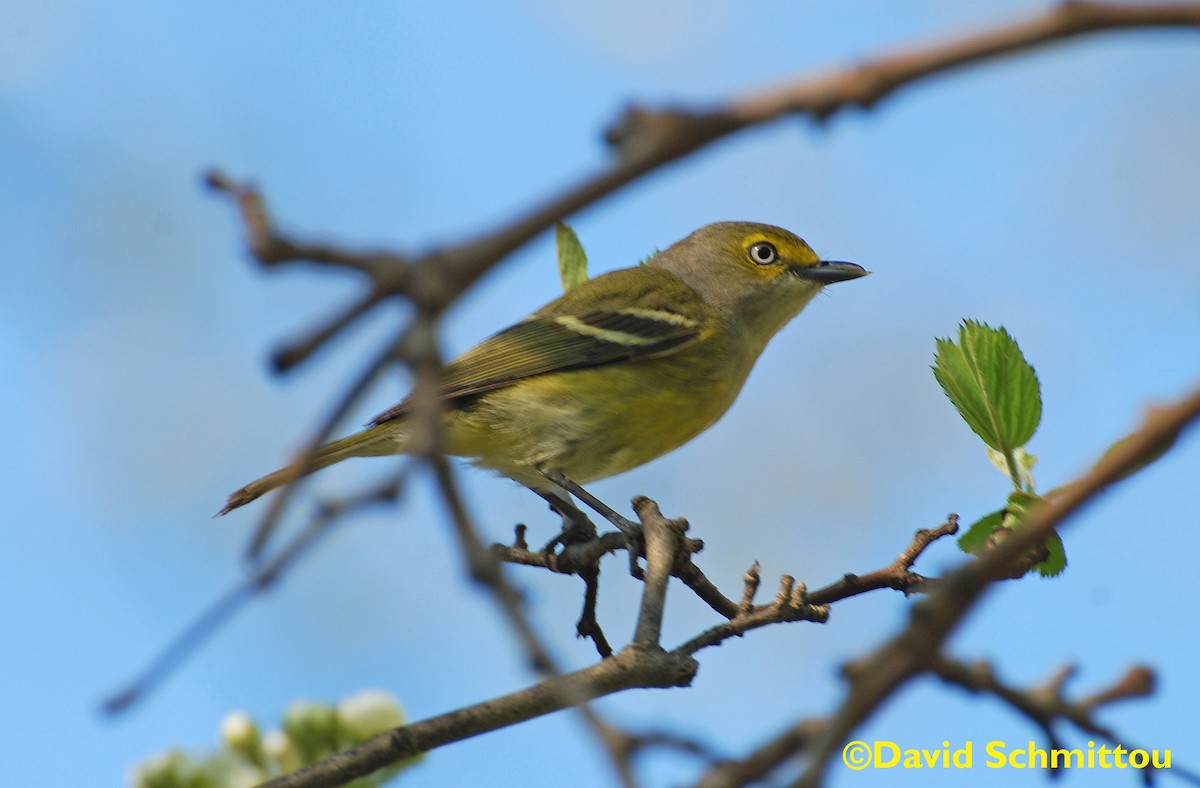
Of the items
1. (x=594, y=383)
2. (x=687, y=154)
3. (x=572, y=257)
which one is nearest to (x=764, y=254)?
(x=594, y=383)

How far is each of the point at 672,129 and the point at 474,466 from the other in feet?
16.6

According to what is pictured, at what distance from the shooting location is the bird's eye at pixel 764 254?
23.3ft

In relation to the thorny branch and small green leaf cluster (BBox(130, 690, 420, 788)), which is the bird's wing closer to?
small green leaf cluster (BBox(130, 690, 420, 788))

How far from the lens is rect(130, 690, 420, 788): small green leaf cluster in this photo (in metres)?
3.53

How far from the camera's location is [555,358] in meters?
6.12

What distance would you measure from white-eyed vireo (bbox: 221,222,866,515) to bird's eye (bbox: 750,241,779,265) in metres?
0.25

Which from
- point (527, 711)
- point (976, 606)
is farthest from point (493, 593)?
point (527, 711)

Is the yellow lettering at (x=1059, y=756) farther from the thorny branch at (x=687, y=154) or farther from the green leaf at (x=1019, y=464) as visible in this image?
the green leaf at (x=1019, y=464)

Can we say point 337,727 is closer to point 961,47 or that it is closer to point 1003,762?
point 1003,762

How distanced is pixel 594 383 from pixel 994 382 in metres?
3.14

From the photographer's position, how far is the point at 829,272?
685 centimetres

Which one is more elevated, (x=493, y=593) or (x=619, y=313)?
(x=619, y=313)

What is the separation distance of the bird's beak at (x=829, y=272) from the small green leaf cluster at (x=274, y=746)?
4009mm

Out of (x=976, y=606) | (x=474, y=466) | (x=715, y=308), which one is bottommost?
(x=976, y=606)
